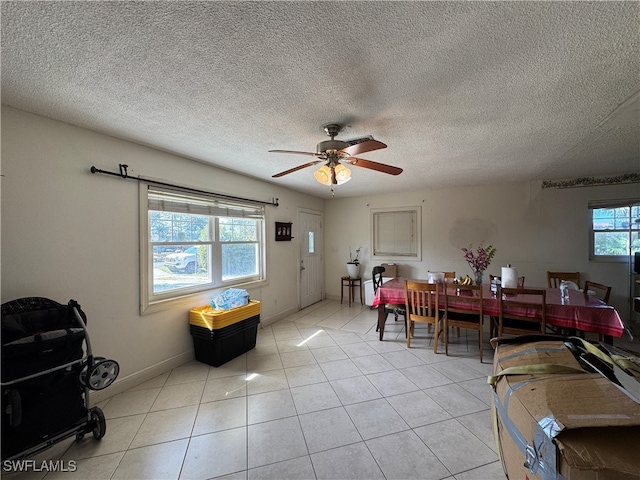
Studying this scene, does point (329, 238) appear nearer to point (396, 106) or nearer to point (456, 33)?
point (396, 106)

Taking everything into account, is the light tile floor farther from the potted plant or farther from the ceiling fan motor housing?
the potted plant

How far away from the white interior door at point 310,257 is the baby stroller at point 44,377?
3.57 metres

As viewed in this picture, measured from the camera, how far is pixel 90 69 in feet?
4.58

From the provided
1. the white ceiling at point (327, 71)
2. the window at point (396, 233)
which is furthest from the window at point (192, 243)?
the window at point (396, 233)

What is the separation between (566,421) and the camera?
72 centimetres

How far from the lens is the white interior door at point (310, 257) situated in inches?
201

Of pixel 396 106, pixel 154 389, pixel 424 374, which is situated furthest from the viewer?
pixel 424 374

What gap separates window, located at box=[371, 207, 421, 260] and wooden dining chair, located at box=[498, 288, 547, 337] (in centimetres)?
234

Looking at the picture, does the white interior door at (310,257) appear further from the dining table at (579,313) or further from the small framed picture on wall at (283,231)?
the dining table at (579,313)

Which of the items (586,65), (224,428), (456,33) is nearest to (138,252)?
(224,428)

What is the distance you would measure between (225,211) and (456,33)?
301 centimetres

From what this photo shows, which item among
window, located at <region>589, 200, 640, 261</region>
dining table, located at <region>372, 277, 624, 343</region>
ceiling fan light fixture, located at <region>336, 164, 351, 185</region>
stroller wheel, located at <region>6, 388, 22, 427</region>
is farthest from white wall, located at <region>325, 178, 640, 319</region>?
stroller wheel, located at <region>6, 388, 22, 427</region>

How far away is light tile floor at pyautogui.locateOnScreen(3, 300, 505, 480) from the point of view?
153 cm
